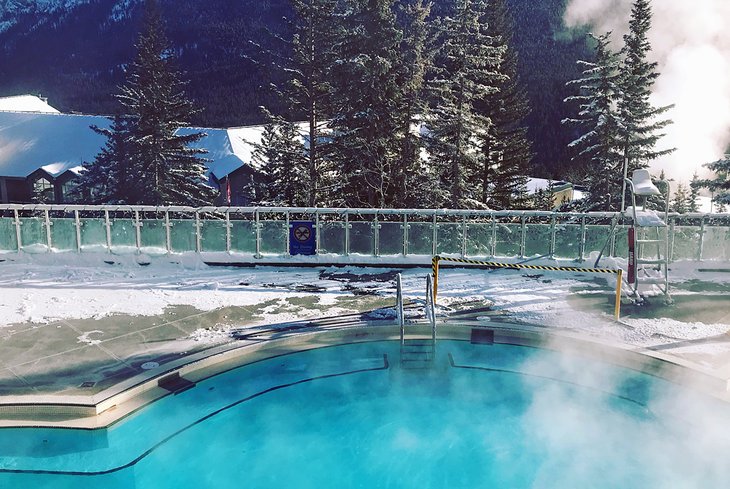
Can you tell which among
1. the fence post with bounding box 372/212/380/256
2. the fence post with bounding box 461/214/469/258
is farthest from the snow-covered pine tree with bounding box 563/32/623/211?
the fence post with bounding box 372/212/380/256

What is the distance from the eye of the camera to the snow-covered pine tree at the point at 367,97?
2766 cm

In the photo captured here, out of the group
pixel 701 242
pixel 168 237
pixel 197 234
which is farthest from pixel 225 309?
pixel 701 242

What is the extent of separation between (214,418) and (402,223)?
9.35m

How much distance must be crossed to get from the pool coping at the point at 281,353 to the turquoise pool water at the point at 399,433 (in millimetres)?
201

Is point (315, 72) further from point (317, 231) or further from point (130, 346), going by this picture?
point (130, 346)

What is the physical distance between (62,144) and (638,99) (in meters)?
46.3

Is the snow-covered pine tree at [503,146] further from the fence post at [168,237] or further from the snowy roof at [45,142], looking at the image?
the snowy roof at [45,142]

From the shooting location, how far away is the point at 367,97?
27.8 metres

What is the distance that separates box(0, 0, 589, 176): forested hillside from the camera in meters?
71.4

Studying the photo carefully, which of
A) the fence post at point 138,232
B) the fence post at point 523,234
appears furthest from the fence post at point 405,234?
the fence post at point 138,232

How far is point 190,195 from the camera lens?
36.8 m

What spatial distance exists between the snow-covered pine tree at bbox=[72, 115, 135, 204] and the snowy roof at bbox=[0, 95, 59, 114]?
2573 cm

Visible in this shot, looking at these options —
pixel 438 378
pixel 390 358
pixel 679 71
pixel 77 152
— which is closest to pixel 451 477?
pixel 438 378

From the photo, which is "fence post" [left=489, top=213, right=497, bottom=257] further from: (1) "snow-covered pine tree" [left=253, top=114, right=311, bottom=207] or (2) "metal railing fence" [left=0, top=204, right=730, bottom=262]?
(1) "snow-covered pine tree" [left=253, top=114, right=311, bottom=207]
